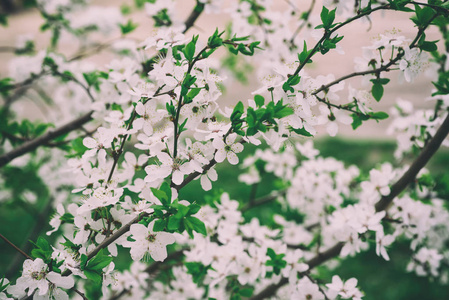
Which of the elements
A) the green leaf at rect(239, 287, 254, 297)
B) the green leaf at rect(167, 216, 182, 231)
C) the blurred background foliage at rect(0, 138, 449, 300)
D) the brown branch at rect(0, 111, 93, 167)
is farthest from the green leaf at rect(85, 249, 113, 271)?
the brown branch at rect(0, 111, 93, 167)

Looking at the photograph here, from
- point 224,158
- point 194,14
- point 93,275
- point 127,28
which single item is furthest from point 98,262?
point 127,28

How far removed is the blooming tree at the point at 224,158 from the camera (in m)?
1.17

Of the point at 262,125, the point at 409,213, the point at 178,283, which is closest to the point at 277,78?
the point at 262,125

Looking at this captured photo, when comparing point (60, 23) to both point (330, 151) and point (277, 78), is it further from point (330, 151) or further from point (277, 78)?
Answer: point (330, 151)

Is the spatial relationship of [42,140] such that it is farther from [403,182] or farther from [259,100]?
[403,182]

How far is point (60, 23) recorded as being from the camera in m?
2.84

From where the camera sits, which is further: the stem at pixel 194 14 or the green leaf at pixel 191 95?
the stem at pixel 194 14

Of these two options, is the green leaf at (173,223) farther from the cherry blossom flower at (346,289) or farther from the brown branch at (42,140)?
the brown branch at (42,140)

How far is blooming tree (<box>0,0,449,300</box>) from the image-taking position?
1.17 metres

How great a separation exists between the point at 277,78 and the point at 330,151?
14.8 feet

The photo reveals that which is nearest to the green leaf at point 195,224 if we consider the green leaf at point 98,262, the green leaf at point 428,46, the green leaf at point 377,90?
the green leaf at point 98,262

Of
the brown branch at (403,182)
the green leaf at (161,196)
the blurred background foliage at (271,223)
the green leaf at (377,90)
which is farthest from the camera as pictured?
the blurred background foliage at (271,223)

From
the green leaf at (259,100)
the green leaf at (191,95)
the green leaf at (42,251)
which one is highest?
the green leaf at (191,95)

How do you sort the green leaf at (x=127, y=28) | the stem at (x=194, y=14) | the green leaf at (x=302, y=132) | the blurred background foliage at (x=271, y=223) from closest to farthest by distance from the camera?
the green leaf at (x=302, y=132) → the stem at (x=194, y=14) → the green leaf at (x=127, y=28) → the blurred background foliage at (x=271, y=223)
